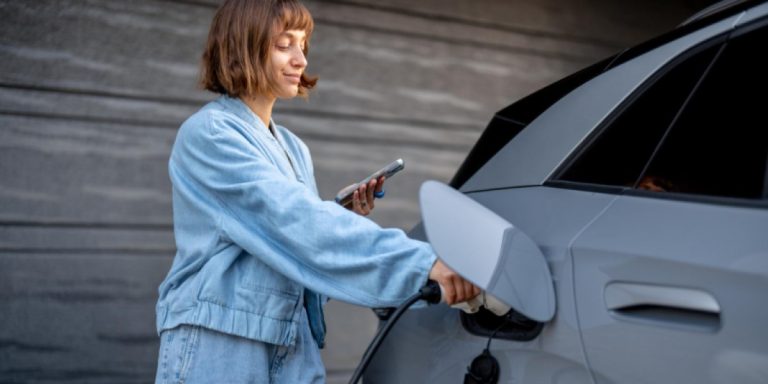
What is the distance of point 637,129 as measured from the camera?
150cm

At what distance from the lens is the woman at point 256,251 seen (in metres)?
1.55

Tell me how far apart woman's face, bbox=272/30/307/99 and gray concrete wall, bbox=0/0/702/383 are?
89.9 inches

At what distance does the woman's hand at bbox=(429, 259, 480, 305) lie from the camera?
4.79 ft

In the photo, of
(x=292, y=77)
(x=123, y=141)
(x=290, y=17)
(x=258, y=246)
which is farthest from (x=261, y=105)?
(x=123, y=141)

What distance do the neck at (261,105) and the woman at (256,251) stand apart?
3cm

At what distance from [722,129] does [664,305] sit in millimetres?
395

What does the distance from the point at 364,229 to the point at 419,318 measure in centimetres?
31

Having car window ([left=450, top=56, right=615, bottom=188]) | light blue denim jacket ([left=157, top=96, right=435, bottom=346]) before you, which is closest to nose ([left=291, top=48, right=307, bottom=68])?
light blue denim jacket ([left=157, top=96, right=435, bottom=346])

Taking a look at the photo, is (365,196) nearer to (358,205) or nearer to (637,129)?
(358,205)

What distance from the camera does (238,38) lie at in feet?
6.07

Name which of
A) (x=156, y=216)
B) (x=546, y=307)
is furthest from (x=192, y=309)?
(x=156, y=216)

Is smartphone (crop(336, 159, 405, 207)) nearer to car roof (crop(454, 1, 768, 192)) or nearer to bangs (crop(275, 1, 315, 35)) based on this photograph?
car roof (crop(454, 1, 768, 192))

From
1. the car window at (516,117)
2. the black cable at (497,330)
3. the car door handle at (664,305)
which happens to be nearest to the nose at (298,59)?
the car window at (516,117)

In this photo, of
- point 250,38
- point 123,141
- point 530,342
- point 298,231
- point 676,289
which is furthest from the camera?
point 123,141
